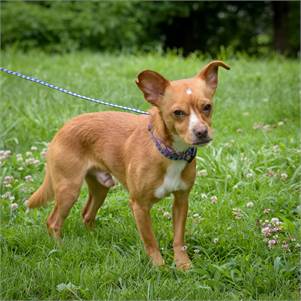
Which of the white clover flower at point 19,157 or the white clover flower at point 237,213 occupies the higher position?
the white clover flower at point 237,213

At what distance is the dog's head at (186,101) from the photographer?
3492 mm

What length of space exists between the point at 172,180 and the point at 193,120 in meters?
0.56

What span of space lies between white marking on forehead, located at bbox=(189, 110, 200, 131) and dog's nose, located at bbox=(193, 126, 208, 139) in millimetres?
32

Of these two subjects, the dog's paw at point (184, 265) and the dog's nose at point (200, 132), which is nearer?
the dog's nose at point (200, 132)

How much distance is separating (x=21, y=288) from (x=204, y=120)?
4.95ft

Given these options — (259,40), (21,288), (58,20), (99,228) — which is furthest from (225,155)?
(259,40)

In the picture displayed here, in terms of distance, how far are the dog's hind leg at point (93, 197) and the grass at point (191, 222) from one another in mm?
89

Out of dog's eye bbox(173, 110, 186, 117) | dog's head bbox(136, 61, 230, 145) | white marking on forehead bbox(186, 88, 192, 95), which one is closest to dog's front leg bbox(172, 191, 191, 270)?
dog's head bbox(136, 61, 230, 145)

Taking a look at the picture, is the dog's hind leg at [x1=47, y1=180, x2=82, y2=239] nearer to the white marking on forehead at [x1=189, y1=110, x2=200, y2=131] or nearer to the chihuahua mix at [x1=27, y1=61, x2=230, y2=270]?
the chihuahua mix at [x1=27, y1=61, x2=230, y2=270]

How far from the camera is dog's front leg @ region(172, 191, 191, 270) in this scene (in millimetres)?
4051

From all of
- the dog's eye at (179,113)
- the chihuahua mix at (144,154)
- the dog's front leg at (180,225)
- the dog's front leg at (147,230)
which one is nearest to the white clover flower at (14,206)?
the chihuahua mix at (144,154)

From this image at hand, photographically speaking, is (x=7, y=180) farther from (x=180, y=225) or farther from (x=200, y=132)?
(x=200, y=132)

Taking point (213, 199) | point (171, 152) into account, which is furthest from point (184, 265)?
point (213, 199)

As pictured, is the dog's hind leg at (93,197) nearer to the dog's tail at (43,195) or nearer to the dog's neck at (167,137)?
the dog's tail at (43,195)
